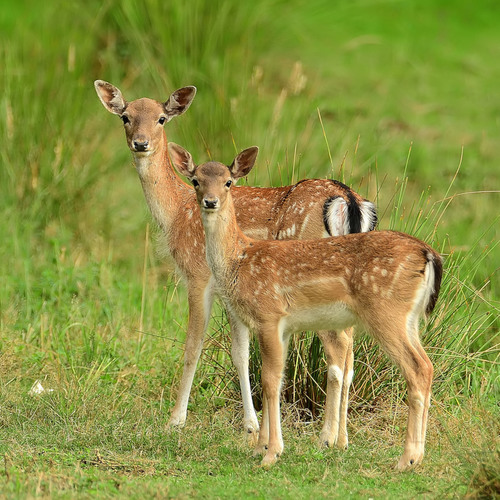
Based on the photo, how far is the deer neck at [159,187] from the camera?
7.44m

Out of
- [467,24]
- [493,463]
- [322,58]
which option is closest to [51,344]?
[493,463]

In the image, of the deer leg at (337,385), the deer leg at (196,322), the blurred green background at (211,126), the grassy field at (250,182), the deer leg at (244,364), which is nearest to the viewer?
the grassy field at (250,182)

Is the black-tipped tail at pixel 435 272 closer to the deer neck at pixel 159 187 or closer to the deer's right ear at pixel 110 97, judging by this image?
the deer neck at pixel 159 187

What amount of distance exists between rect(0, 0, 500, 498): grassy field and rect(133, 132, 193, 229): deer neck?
44 centimetres

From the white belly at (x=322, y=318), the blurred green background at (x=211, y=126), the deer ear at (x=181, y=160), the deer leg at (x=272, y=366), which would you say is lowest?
the blurred green background at (x=211, y=126)

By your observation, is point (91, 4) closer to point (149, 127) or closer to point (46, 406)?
point (149, 127)

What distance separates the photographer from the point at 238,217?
7168 mm

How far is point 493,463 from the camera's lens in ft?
16.9

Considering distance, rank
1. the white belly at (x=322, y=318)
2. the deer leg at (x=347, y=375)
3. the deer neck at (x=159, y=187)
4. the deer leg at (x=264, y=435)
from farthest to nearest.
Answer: the deer neck at (x=159, y=187), the deer leg at (x=347, y=375), the deer leg at (x=264, y=435), the white belly at (x=322, y=318)

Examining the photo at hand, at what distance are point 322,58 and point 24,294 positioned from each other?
684cm

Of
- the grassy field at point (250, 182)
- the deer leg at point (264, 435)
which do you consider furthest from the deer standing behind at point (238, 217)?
the deer leg at point (264, 435)

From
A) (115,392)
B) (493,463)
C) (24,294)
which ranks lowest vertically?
(24,294)

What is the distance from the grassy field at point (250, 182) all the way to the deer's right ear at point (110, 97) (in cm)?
89

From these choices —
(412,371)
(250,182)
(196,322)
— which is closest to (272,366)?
(412,371)
